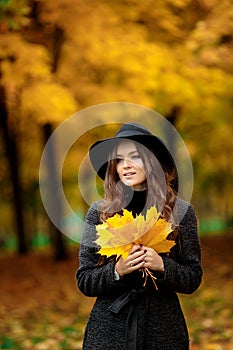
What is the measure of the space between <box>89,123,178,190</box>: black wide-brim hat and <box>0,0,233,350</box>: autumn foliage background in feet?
12.7

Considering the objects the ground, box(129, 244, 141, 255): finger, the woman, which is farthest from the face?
the ground

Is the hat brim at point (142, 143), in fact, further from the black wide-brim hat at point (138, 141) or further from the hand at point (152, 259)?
the hand at point (152, 259)

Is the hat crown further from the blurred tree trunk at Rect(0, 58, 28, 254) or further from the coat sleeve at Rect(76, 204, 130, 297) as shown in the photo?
the blurred tree trunk at Rect(0, 58, 28, 254)

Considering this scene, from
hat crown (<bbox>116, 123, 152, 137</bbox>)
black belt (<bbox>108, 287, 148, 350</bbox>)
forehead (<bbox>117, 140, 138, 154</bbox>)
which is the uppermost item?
hat crown (<bbox>116, 123, 152, 137</bbox>)

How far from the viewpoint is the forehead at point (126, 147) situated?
9.17 ft

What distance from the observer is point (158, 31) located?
414 inches

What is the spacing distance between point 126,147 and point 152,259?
54 cm

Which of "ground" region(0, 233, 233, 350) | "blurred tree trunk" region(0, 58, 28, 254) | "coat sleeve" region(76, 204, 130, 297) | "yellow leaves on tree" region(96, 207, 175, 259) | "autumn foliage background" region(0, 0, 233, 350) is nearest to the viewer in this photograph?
"yellow leaves on tree" region(96, 207, 175, 259)

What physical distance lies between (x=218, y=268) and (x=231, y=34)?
5560 mm

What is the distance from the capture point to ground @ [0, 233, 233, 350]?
22.7 feet

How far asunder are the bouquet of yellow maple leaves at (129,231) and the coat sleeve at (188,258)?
21cm

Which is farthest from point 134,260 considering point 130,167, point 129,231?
point 130,167

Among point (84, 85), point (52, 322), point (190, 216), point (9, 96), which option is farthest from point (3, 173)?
point (190, 216)

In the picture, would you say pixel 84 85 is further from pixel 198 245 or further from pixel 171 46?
pixel 198 245
